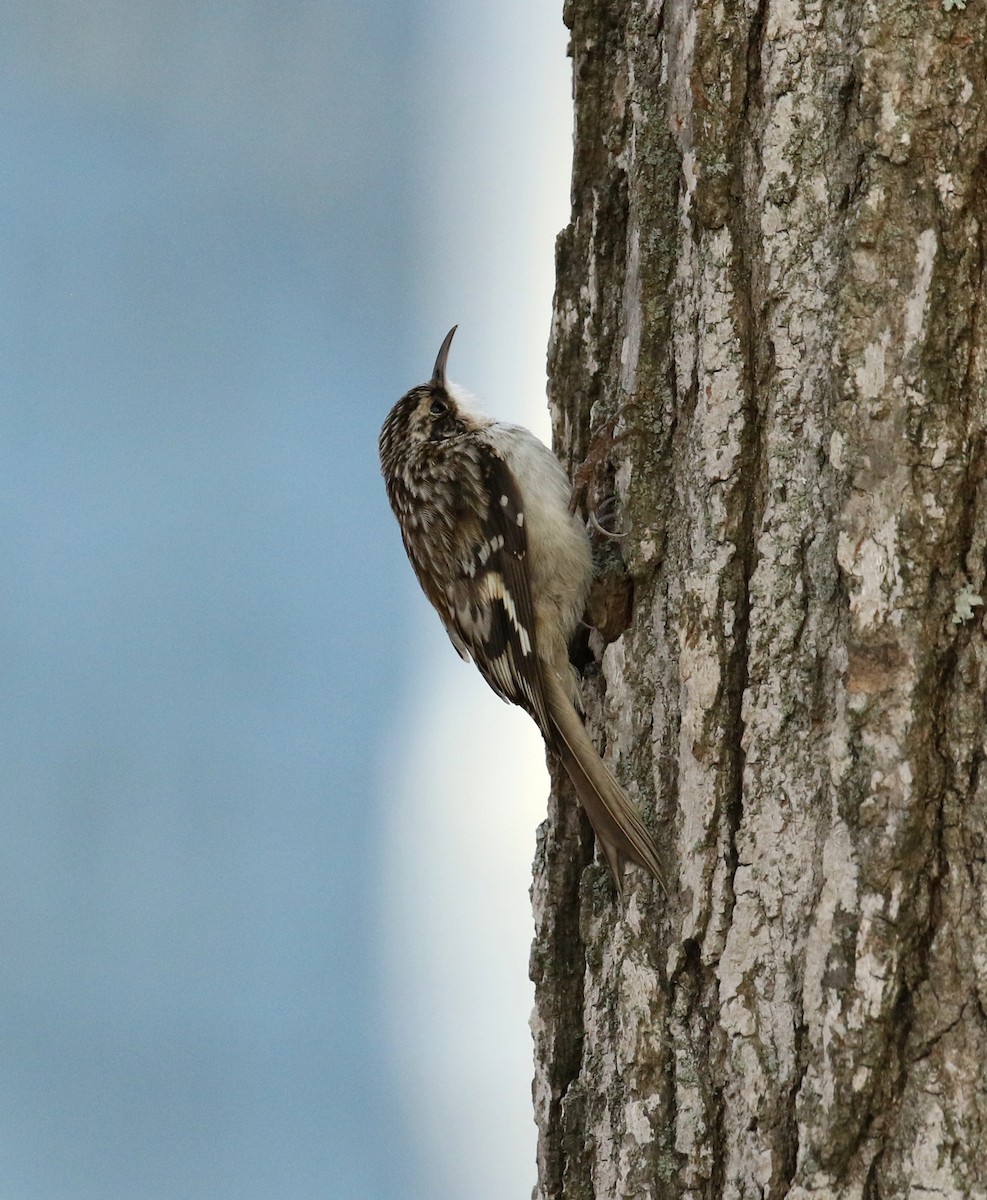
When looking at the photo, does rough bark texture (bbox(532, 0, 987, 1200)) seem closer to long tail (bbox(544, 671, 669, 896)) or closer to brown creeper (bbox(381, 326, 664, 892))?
long tail (bbox(544, 671, 669, 896))

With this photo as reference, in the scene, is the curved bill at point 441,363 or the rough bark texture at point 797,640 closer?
the rough bark texture at point 797,640

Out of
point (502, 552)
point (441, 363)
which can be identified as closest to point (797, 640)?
point (502, 552)

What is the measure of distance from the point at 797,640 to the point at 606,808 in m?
0.39

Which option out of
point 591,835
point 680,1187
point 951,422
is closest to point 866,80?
point 951,422

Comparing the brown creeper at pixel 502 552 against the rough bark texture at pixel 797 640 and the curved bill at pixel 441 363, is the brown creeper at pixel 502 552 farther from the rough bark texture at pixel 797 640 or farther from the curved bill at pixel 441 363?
the rough bark texture at pixel 797 640

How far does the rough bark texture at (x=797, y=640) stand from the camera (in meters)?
1.46

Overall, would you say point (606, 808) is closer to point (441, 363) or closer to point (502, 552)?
point (502, 552)

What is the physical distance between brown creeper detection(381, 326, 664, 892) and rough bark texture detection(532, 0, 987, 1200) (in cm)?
21

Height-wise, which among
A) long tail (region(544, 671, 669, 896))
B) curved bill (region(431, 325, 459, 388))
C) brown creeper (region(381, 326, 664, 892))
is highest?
curved bill (region(431, 325, 459, 388))

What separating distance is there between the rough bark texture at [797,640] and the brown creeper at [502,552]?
21 cm

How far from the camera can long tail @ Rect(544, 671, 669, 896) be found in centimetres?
178

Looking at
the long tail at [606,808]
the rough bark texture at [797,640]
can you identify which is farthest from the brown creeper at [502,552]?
the rough bark texture at [797,640]

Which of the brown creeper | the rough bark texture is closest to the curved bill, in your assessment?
the brown creeper

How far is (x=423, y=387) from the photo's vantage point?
313cm
